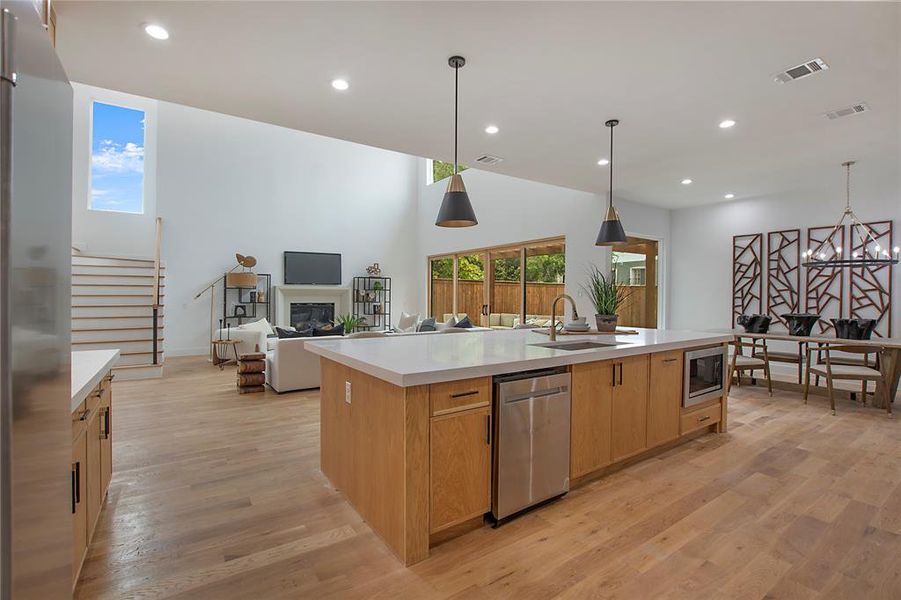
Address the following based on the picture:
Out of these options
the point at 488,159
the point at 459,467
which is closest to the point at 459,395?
the point at 459,467

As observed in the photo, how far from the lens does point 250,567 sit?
1.91m

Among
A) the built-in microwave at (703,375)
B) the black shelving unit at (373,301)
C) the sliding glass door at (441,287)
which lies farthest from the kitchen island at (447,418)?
the black shelving unit at (373,301)

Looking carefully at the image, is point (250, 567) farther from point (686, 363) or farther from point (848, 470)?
point (848, 470)

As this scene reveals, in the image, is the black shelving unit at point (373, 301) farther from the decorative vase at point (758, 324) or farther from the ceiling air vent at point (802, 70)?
the ceiling air vent at point (802, 70)

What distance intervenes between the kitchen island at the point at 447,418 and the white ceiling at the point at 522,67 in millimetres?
1866

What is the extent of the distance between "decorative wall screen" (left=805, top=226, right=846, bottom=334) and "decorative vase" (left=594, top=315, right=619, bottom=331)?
421 cm

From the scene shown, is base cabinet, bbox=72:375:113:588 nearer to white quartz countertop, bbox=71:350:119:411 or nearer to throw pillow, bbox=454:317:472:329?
white quartz countertop, bbox=71:350:119:411

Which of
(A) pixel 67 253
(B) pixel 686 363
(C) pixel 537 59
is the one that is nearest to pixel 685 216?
(B) pixel 686 363

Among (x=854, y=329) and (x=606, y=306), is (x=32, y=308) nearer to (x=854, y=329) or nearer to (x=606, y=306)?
(x=606, y=306)

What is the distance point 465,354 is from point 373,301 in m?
8.21

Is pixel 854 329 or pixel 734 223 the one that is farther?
pixel 734 223

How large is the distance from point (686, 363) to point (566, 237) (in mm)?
4164

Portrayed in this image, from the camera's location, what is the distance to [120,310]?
671 centimetres

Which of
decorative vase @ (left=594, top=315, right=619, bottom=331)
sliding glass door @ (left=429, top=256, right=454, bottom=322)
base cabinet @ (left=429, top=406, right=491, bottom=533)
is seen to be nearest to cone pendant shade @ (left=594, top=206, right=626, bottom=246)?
decorative vase @ (left=594, top=315, right=619, bottom=331)
